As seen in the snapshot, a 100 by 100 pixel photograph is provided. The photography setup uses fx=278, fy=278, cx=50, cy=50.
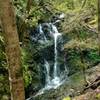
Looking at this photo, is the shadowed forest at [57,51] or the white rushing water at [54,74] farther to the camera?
the white rushing water at [54,74]

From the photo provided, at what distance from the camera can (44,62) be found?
1611cm

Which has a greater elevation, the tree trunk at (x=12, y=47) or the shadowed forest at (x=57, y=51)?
the tree trunk at (x=12, y=47)

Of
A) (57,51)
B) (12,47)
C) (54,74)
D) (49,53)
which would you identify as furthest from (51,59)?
(12,47)

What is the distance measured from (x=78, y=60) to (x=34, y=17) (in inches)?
275

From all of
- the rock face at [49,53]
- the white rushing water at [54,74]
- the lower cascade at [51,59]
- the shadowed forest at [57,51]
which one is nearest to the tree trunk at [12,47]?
the shadowed forest at [57,51]

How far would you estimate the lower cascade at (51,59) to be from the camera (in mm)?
15388

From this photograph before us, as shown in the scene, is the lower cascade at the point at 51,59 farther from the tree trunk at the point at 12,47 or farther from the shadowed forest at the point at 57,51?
the tree trunk at the point at 12,47

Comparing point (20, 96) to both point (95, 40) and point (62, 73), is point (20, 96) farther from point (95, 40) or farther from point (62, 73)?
point (62, 73)

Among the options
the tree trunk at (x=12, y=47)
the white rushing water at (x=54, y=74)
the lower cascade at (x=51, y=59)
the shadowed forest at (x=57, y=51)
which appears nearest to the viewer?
the tree trunk at (x=12, y=47)

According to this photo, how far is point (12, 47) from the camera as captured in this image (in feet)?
7.06

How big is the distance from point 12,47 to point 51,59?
573 inches

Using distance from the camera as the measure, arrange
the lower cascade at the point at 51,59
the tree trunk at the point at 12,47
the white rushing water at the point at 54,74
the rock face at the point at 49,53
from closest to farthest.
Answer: the tree trunk at the point at 12,47 → the white rushing water at the point at 54,74 → the lower cascade at the point at 51,59 → the rock face at the point at 49,53

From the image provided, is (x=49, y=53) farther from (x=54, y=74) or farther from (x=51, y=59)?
(x=54, y=74)

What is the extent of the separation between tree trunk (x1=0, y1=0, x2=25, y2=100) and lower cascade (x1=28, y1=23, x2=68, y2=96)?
1212 cm
